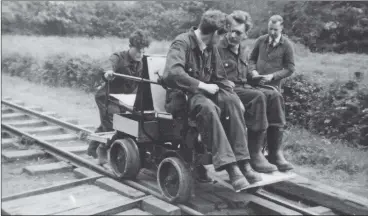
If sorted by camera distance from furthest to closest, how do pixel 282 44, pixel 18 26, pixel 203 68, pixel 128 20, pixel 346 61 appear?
pixel 128 20 → pixel 346 61 → pixel 18 26 → pixel 282 44 → pixel 203 68

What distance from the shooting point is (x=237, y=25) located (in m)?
4.75

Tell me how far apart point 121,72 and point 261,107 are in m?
2.21

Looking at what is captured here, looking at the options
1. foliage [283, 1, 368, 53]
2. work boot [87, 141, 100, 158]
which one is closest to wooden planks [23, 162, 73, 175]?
work boot [87, 141, 100, 158]

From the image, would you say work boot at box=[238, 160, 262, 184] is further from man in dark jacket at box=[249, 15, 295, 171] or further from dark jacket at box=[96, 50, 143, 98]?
dark jacket at box=[96, 50, 143, 98]

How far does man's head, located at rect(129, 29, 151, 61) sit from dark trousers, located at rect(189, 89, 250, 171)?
1.56 meters

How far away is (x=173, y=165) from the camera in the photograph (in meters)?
4.52

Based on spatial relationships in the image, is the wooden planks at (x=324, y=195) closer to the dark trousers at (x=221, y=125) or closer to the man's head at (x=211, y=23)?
the dark trousers at (x=221, y=125)

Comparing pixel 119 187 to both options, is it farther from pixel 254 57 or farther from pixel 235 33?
pixel 254 57

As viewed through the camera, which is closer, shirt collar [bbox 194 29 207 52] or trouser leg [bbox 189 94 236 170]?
trouser leg [bbox 189 94 236 170]

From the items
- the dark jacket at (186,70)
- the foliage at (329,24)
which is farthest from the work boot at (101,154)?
the foliage at (329,24)

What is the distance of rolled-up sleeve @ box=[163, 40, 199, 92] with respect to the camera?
167 inches

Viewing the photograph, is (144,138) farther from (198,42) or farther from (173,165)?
(198,42)

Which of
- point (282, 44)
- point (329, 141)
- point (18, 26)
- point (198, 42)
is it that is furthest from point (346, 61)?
point (18, 26)

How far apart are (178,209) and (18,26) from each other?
5.59 m
